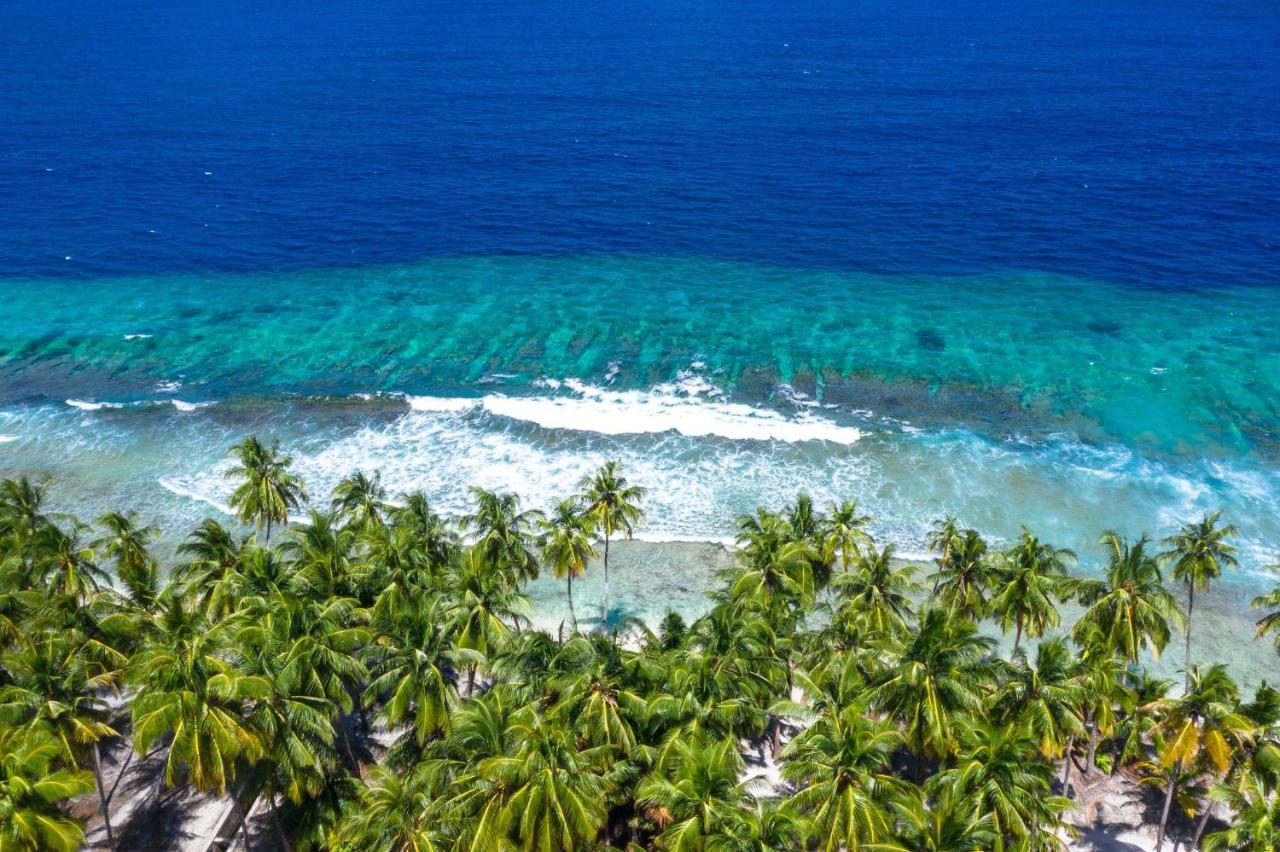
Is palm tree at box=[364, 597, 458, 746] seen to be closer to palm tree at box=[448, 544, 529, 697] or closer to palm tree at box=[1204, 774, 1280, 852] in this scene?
palm tree at box=[448, 544, 529, 697]

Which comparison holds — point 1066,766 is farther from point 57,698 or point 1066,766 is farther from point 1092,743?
point 57,698

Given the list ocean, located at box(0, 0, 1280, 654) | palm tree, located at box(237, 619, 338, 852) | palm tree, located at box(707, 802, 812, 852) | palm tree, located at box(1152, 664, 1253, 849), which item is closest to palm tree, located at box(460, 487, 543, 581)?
palm tree, located at box(237, 619, 338, 852)


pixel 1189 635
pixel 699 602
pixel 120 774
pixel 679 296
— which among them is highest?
pixel 679 296

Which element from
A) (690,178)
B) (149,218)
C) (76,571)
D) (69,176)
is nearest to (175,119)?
(69,176)

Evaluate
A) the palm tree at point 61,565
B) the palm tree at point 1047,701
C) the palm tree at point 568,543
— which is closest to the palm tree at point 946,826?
the palm tree at point 1047,701

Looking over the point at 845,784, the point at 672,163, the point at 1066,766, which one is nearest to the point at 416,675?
the point at 845,784
